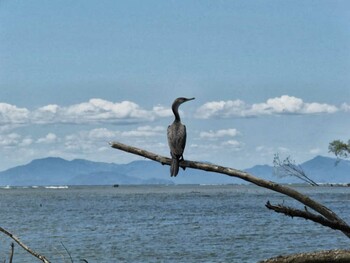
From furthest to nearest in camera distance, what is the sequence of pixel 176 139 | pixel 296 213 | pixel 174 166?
pixel 176 139 < pixel 174 166 < pixel 296 213

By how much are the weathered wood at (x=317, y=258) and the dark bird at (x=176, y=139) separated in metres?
2.91

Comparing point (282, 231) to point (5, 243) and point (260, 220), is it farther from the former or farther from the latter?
point (5, 243)

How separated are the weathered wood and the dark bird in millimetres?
2911

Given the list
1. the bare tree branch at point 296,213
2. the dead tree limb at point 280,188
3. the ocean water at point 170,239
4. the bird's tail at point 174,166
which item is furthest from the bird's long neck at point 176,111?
the ocean water at point 170,239

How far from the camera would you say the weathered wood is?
7.37 metres

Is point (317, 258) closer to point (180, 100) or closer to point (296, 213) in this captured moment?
point (296, 213)

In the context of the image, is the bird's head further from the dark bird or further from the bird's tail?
the bird's tail

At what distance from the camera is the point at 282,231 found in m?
59.1

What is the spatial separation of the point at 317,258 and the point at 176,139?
4.28m

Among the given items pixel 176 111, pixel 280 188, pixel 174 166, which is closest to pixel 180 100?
pixel 176 111

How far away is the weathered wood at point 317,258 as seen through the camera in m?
7.37

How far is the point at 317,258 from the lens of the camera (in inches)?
291

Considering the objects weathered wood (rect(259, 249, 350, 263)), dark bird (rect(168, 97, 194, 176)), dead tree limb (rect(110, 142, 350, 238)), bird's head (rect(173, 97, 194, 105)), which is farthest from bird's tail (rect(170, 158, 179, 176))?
weathered wood (rect(259, 249, 350, 263))

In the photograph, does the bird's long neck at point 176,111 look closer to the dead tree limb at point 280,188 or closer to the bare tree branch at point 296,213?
the dead tree limb at point 280,188
